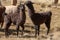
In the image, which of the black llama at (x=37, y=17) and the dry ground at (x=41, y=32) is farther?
the black llama at (x=37, y=17)

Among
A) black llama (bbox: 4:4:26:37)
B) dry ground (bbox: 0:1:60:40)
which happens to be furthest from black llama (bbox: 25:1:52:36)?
dry ground (bbox: 0:1:60:40)

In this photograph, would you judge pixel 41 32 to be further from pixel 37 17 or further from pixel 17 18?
pixel 17 18

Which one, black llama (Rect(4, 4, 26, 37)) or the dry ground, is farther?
black llama (Rect(4, 4, 26, 37))

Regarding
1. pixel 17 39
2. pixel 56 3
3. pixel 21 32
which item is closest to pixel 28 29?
pixel 21 32

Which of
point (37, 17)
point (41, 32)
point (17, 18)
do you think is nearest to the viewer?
point (17, 18)

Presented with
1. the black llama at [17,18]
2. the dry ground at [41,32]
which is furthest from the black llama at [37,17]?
the dry ground at [41,32]

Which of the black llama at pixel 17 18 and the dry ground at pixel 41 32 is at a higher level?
the black llama at pixel 17 18

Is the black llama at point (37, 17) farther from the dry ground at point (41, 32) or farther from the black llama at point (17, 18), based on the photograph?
the dry ground at point (41, 32)

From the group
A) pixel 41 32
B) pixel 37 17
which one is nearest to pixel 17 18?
pixel 37 17

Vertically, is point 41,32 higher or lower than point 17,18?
lower

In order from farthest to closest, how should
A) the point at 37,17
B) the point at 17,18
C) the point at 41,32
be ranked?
the point at 41,32 < the point at 37,17 < the point at 17,18

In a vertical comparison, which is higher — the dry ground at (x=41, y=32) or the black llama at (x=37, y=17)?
the black llama at (x=37, y=17)

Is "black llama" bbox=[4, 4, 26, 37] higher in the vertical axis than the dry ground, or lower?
higher

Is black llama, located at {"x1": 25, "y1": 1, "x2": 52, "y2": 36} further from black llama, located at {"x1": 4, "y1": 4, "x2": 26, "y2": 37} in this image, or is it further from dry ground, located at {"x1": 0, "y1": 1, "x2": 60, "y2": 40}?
dry ground, located at {"x1": 0, "y1": 1, "x2": 60, "y2": 40}
